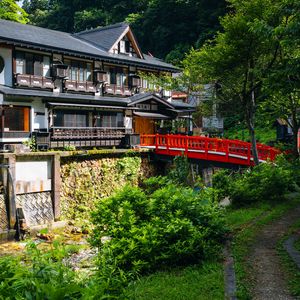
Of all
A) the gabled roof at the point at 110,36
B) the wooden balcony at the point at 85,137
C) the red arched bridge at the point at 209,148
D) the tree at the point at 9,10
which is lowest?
the red arched bridge at the point at 209,148

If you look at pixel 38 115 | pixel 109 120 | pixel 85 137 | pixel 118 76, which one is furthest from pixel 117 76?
pixel 38 115

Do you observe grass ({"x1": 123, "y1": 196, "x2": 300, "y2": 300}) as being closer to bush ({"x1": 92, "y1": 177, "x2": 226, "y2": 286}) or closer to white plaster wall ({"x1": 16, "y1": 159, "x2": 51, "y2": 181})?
bush ({"x1": 92, "y1": 177, "x2": 226, "y2": 286})

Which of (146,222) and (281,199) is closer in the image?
(146,222)

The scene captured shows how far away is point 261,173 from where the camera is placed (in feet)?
53.0

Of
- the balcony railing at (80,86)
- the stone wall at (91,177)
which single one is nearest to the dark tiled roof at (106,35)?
the balcony railing at (80,86)

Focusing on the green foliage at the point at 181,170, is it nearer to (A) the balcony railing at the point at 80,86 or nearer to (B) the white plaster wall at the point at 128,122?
(B) the white plaster wall at the point at 128,122

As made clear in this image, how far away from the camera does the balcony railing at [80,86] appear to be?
93.7 feet

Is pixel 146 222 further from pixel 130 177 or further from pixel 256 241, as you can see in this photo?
pixel 130 177

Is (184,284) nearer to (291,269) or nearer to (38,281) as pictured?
(291,269)

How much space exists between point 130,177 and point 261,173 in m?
12.9

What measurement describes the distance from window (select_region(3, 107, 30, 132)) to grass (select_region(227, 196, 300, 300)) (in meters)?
16.8

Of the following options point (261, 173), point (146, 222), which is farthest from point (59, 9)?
point (146, 222)

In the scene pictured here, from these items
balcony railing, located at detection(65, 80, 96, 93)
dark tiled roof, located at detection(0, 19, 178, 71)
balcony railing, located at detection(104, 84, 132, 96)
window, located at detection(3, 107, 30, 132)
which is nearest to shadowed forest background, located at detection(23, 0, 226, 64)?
dark tiled roof, located at detection(0, 19, 178, 71)

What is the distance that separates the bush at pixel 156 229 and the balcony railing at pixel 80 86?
19.8 metres
